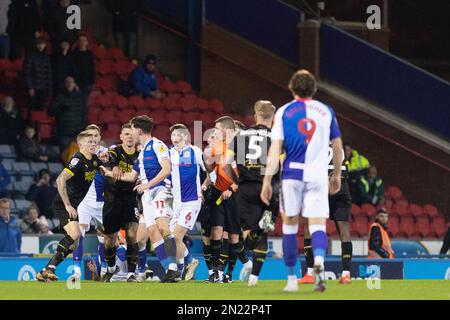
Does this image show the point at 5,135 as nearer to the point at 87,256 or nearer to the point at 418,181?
the point at 87,256

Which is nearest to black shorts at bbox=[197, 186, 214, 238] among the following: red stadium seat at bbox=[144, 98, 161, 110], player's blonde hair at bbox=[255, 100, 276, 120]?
player's blonde hair at bbox=[255, 100, 276, 120]

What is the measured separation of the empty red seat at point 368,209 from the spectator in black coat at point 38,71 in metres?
6.52

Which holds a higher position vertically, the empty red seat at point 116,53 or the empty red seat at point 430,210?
the empty red seat at point 116,53

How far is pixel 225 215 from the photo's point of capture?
1705 centimetres

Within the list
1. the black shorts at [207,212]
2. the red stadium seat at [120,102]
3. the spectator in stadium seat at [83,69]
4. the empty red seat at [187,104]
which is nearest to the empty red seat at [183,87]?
the empty red seat at [187,104]

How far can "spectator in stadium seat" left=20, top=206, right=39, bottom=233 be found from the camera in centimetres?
2227

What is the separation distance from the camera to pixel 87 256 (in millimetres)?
19391

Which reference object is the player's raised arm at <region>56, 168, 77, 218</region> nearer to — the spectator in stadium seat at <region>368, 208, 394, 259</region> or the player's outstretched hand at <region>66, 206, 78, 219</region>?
the player's outstretched hand at <region>66, 206, 78, 219</region>

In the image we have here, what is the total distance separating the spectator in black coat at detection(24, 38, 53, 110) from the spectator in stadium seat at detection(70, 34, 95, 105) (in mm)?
495

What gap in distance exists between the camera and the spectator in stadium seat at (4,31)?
26594 millimetres

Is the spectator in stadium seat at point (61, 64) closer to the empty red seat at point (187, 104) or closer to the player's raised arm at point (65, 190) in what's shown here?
the empty red seat at point (187, 104)

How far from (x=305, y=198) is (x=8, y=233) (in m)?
9.91

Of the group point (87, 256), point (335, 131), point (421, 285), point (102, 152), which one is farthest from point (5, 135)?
point (335, 131)
